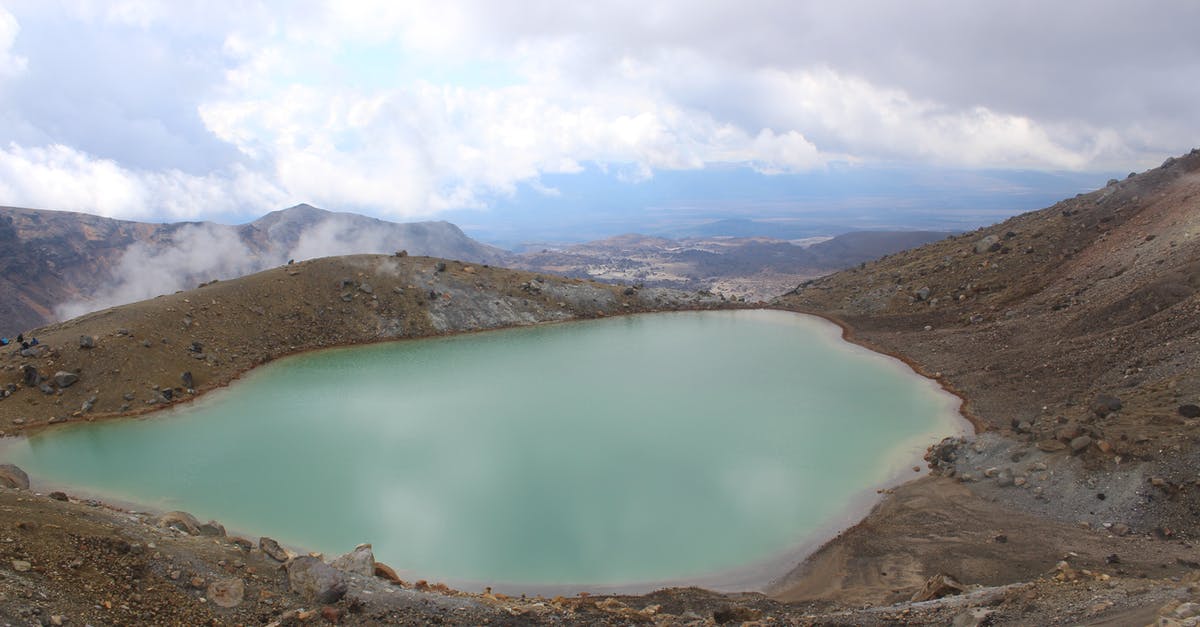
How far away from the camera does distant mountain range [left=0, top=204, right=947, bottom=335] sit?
92688 millimetres

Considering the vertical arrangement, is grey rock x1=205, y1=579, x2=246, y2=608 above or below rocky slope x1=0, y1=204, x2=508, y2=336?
below

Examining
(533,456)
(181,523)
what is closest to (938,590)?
(533,456)

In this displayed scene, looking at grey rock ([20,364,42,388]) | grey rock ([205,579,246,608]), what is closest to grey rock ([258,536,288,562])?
grey rock ([205,579,246,608])

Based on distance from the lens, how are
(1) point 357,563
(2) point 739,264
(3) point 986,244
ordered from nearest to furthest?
(1) point 357,563 → (3) point 986,244 → (2) point 739,264

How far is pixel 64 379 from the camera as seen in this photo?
98.0 ft

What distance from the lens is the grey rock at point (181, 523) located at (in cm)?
1582

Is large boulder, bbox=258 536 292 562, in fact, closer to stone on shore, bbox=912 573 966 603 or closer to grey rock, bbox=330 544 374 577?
grey rock, bbox=330 544 374 577

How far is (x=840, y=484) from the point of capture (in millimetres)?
21250

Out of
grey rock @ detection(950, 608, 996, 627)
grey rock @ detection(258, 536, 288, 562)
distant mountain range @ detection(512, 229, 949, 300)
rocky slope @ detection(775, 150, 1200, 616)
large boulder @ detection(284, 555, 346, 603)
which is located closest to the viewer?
grey rock @ detection(950, 608, 996, 627)

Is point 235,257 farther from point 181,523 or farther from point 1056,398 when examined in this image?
point 1056,398

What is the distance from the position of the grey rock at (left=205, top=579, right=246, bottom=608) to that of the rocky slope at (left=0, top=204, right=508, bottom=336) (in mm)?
Answer: 89949

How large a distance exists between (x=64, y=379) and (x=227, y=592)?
25.5m

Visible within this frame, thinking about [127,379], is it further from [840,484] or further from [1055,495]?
[1055,495]

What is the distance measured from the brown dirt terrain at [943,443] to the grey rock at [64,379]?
17.6 inches
